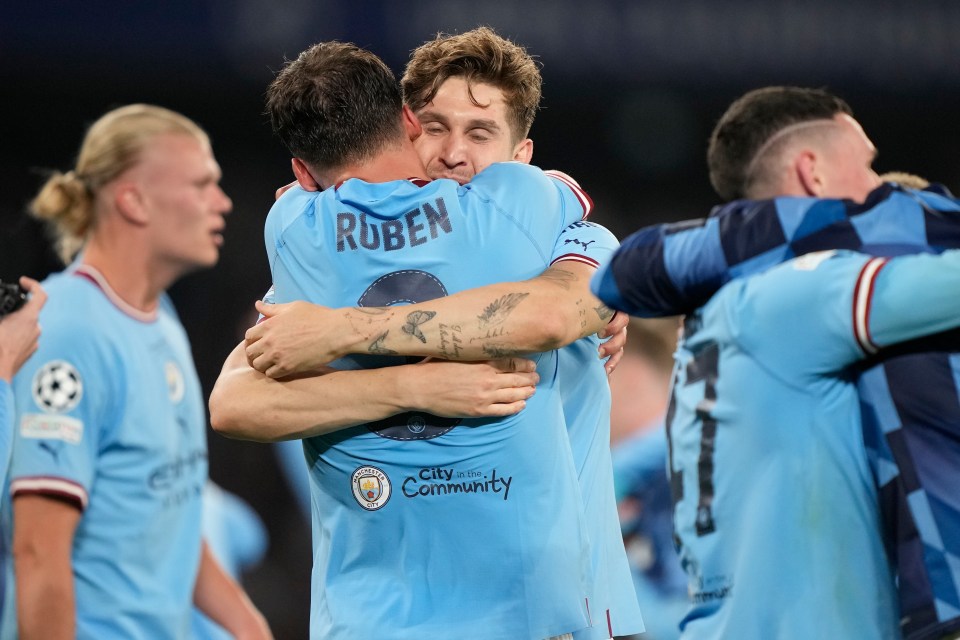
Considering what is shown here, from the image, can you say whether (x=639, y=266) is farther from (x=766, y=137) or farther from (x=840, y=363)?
(x=766, y=137)

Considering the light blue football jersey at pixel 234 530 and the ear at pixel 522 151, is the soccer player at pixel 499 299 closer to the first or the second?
the ear at pixel 522 151

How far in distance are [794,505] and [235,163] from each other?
18.8 feet

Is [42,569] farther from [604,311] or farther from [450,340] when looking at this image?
[604,311]

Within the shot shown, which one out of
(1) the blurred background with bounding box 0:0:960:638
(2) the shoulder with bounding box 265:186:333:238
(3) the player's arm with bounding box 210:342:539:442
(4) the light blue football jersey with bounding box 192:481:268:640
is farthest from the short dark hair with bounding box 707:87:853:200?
(4) the light blue football jersey with bounding box 192:481:268:640

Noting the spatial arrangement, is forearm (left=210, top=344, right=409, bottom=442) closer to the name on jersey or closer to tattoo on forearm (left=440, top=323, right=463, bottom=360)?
tattoo on forearm (left=440, top=323, right=463, bottom=360)

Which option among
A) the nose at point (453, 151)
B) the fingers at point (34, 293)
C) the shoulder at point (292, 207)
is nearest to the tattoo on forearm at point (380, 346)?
the shoulder at point (292, 207)

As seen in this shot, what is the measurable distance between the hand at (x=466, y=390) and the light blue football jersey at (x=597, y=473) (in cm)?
50

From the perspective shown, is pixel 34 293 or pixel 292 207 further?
pixel 34 293

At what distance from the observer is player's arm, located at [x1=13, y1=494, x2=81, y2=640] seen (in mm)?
3580

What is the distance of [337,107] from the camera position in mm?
2742

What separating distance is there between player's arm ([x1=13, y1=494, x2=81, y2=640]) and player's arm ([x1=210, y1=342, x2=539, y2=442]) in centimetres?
119

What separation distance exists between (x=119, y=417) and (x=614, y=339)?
5.51 ft

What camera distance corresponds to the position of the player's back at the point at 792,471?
8.06 ft

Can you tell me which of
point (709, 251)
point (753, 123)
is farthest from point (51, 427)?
point (753, 123)
